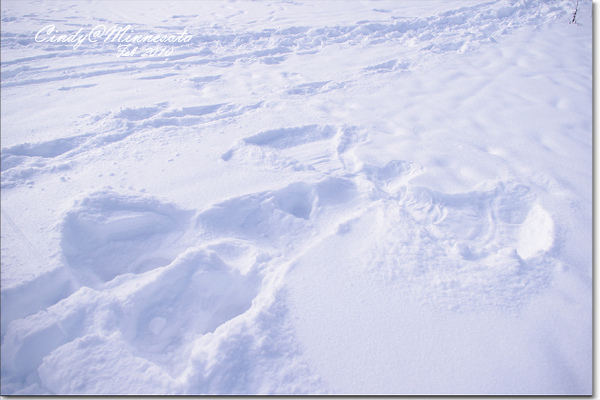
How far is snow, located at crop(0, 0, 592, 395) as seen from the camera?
4.02 ft

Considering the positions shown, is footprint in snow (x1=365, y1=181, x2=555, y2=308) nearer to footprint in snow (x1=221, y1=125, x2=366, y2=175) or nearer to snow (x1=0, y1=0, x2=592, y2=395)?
snow (x1=0, y1=0, x2=592, y2=395)

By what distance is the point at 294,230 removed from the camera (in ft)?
5.78


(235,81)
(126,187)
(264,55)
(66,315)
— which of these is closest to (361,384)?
(66,315)

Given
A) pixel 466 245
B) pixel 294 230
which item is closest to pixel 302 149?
pixel 294 230

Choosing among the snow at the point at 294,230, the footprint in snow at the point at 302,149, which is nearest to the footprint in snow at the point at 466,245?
the snow at the point at 294,230

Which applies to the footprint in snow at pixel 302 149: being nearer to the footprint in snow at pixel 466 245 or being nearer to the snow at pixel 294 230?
the snow at pixel 294 230

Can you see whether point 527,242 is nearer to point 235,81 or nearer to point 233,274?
point 233,274

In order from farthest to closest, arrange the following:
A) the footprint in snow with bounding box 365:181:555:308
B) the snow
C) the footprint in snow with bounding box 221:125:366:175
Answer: the footprint in snow with bounding box 221:125:366:175 → the footprint in snow with bounding box 365:181:555:308 → the snow

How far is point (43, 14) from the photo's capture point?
5047 mm

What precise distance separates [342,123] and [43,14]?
17.0 feet

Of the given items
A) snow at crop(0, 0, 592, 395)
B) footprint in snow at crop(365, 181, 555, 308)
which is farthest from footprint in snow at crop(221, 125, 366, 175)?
footprint in snow at crop(365, 181, 555, 308)

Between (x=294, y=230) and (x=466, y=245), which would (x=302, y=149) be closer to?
(x=294, y=230)

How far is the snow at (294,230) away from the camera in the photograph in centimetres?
123

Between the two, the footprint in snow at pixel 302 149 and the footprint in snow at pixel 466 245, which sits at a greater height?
the footprint in snow at pixel 302 149
